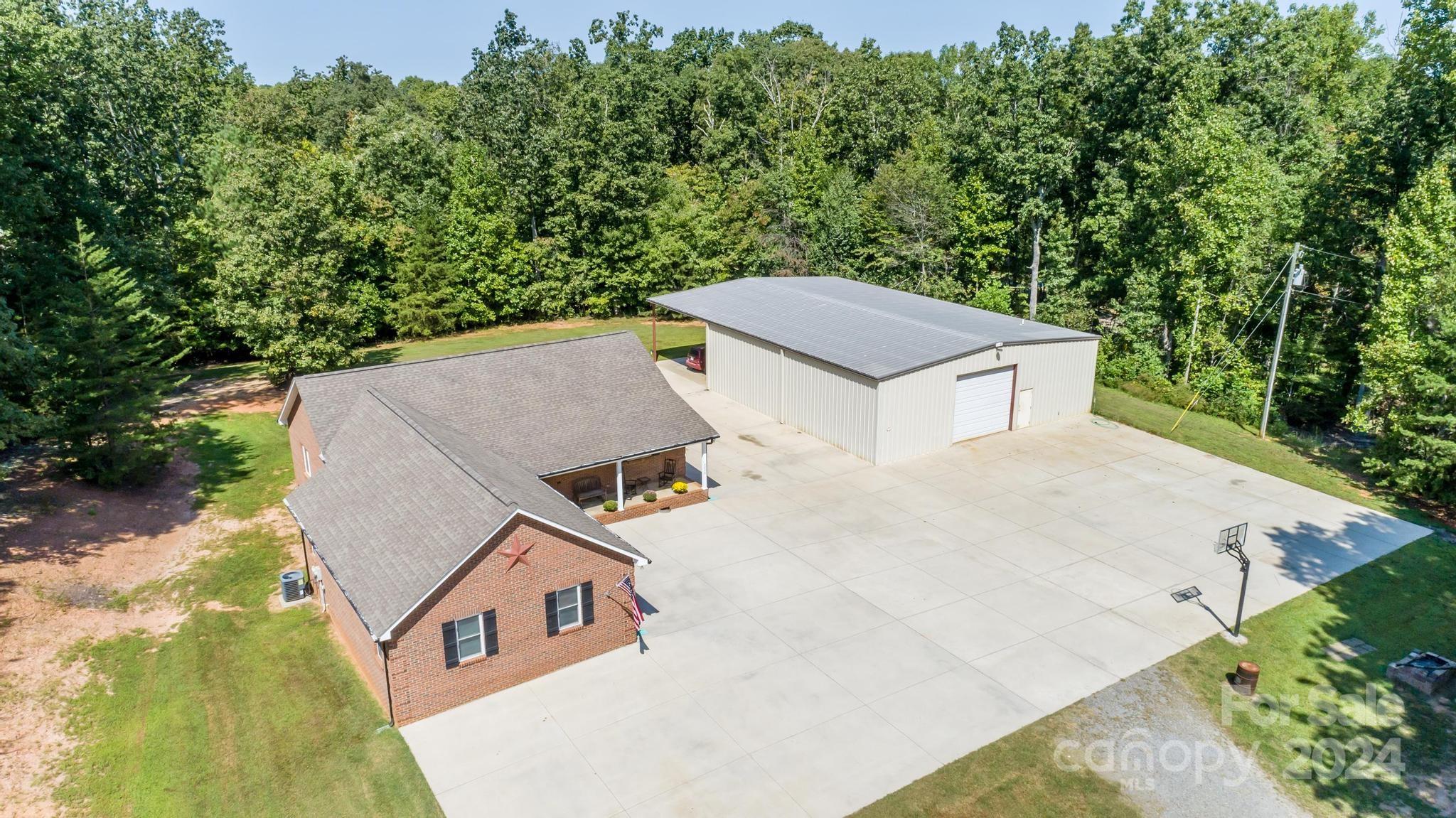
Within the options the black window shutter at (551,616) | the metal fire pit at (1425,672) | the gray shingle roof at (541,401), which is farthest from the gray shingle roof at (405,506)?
the metal fire pit at (1425,672)

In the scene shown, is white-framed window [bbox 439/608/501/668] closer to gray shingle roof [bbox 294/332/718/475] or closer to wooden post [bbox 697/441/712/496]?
gray shingle roof [bbox 294/332/718/475]

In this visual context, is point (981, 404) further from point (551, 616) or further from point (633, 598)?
point (551, 616)

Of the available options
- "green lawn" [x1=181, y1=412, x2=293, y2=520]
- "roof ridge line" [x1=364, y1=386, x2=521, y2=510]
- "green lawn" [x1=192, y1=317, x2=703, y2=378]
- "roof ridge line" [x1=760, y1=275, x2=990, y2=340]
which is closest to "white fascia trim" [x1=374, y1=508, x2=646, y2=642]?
"roof ridge line" [x1=364, y1=386, x2=521, y2=510]

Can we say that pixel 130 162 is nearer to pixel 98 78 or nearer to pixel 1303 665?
pixel 98 78

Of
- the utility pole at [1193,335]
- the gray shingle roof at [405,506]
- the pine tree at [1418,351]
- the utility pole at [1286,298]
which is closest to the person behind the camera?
the gray shingle roof at [405,506]

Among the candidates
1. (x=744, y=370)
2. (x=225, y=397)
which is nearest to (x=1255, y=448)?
(x=744, y=370)

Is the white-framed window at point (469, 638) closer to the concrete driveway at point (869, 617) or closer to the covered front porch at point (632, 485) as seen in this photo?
the concrete driveway at point (869, 617)
